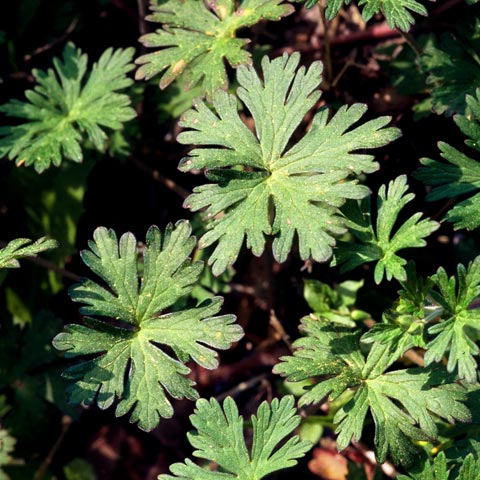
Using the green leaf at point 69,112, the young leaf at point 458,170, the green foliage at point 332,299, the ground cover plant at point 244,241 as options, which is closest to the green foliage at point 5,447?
the ground cover plant at point 244,241

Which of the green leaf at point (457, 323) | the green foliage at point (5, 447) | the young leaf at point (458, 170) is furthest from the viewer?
the green foliage at point (5, 447)

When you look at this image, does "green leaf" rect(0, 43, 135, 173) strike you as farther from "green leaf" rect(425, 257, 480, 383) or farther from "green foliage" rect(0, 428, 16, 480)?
"green leaf" rect(425, 257, 480, 383)

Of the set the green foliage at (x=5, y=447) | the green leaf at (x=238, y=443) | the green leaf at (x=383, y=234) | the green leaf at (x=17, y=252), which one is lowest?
the green foliage at (x=5, y=447)

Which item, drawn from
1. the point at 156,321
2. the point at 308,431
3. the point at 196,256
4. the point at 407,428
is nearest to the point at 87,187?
the point at 196,256

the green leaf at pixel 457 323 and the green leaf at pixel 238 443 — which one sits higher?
the green leaf at pixel 457 323

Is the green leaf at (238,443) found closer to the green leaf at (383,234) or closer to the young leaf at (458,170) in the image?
the green leaf at (383,234)

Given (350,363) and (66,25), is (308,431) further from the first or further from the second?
(66,25)

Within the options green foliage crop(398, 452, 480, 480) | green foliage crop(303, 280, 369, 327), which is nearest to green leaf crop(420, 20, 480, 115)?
green foliage crop(303, 280, 369, 327)
